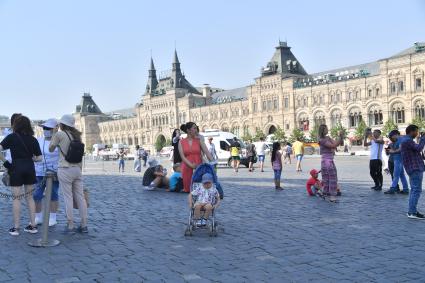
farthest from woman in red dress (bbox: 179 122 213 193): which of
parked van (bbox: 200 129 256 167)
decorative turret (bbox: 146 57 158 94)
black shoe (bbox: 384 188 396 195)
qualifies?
decorative turret (bbox: 146 57 158 94)

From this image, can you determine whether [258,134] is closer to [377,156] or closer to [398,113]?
[398,113]

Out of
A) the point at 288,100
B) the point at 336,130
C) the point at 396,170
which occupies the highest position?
the point at 288,100

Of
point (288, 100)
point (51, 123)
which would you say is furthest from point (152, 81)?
point (51, 123)

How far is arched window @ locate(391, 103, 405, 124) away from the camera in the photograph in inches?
2549

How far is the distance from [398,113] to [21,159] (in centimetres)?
6444

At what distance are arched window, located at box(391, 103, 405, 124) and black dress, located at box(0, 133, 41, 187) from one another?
6345 cm

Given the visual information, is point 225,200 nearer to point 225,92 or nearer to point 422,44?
point 422,44

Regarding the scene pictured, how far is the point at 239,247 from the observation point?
6395mm

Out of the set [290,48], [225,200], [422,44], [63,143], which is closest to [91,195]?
[225,200]

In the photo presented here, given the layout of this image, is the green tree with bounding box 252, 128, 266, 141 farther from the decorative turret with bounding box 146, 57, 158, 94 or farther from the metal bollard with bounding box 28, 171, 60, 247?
the metal bollard with bounding box 28, 171, 60, 247

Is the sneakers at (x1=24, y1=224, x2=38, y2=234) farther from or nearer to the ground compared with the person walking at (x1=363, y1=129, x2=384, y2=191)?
nearer to the ground

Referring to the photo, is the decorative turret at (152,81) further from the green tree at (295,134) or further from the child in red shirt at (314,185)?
the child in red shirt at (314,185)

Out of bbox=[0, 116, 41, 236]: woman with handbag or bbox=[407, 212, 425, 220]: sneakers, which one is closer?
bbox=[0, 116, 41, 236]: woman with handbag

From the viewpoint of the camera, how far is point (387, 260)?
221 inches
